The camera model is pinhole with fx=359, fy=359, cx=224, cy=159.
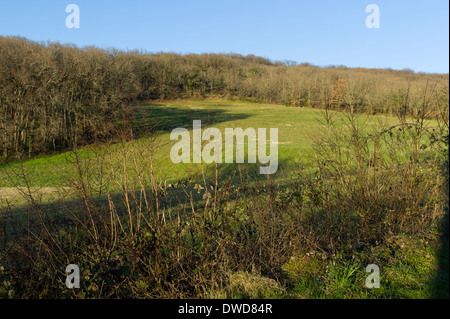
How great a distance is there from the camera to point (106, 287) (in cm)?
455

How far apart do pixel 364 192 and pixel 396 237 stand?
0.89m

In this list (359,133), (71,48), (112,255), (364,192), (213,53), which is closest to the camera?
(112,255)

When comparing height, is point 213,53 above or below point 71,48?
above

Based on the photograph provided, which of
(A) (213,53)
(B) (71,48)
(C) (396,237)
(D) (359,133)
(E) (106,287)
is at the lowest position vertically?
(E) (106,287)

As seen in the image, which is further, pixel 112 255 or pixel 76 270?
pixel 112 255

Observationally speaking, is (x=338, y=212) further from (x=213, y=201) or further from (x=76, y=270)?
(x=76, y=270)

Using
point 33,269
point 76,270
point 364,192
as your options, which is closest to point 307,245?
point 364,192

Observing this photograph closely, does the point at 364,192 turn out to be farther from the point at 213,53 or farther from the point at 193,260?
the point at 213,53

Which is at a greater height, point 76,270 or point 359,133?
point 359,133

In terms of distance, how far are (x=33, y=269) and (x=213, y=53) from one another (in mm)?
86863

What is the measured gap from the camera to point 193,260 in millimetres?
4707
